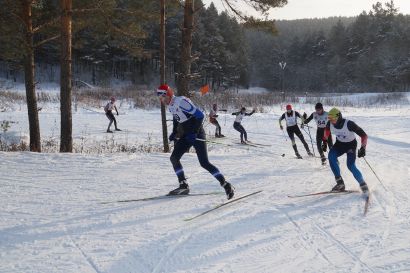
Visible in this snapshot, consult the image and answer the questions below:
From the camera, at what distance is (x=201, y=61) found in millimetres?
56344

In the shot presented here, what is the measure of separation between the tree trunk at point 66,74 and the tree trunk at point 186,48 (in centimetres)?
342

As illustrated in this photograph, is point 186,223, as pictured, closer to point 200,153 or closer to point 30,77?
point 200,153

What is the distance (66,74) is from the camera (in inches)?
456

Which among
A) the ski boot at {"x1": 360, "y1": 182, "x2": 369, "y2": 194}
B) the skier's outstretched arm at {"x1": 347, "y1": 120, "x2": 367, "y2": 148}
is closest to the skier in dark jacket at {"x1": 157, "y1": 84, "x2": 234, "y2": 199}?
the ski boot at {"x1": 360, "y1": 182, "x2": 369, "y2": 194}

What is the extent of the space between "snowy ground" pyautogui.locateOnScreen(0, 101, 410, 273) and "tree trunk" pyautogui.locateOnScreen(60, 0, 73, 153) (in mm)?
1947

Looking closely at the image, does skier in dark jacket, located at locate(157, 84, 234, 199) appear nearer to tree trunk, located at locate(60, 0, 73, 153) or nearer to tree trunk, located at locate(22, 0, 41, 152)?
tree trunk, located at locate(60, 0, 73, 153)

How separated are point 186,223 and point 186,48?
27.2 ft

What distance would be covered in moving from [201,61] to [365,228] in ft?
171

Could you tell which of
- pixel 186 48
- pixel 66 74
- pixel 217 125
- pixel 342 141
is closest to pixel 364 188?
pixel 342 141

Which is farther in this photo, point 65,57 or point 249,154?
point 249,154

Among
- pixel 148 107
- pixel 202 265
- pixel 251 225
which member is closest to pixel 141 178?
pixel 251 225

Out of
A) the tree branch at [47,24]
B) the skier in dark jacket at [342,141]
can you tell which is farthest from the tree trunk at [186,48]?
the skier in dark jacket at [342,141]

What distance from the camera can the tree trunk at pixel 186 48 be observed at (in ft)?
41.5

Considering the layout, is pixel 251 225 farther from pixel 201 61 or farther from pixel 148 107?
pixel 201 61
